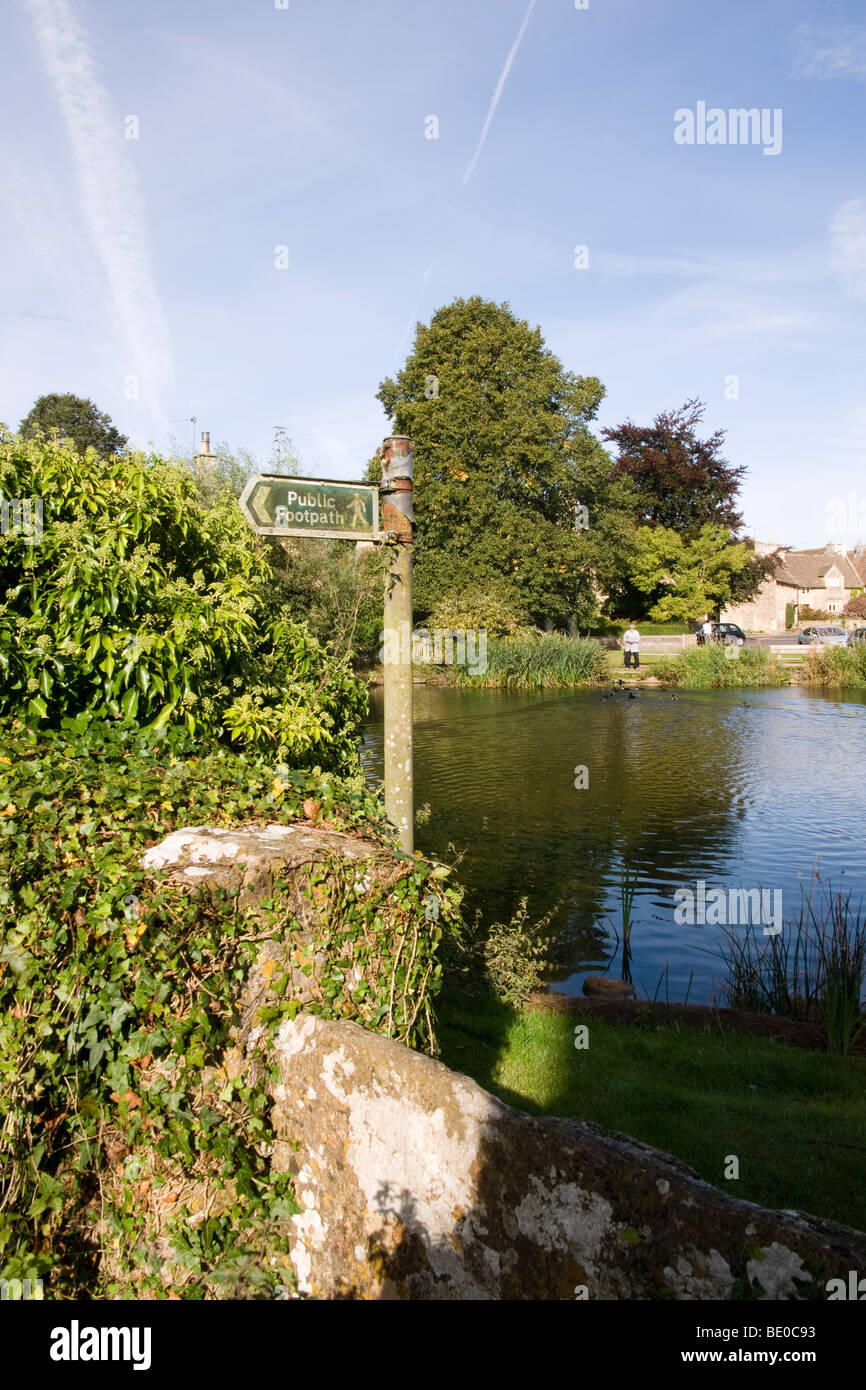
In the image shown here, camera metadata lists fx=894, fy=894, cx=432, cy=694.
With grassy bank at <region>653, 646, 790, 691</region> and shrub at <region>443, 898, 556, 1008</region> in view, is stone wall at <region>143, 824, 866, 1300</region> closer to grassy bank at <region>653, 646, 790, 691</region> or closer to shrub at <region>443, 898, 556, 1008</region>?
shrub at <region>443, 898, 556, 1008</region>

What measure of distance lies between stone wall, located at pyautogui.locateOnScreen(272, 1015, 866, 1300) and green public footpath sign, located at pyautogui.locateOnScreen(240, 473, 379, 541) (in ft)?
9.83

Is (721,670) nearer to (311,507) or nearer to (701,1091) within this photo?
(701,1091)

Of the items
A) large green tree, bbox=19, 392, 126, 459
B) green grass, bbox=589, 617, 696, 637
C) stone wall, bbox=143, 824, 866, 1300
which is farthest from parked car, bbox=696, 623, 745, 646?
stone wall, bbox=143, 824, 866, 1300

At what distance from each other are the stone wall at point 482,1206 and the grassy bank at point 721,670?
37733mm

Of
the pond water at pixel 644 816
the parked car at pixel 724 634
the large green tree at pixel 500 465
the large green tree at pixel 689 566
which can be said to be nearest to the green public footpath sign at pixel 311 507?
the pond water at pixel 644 816

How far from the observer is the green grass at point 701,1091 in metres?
4.55

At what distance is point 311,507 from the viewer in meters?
5.46

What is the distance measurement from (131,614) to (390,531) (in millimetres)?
1673

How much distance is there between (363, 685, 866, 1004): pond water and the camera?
10391mm

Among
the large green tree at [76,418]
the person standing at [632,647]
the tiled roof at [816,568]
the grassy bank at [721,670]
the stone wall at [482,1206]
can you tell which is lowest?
the stone wall at [482,1206]

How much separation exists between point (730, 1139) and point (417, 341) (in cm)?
5034

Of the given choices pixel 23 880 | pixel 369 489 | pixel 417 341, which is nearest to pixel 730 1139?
pixel 23 880

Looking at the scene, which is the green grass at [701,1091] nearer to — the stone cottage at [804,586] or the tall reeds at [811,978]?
the tall reeds at [811,978]

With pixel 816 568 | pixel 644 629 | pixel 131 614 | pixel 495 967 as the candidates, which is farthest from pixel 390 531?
pixel 816 568
